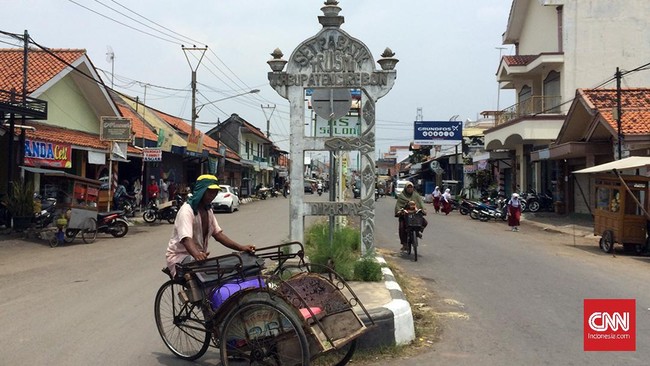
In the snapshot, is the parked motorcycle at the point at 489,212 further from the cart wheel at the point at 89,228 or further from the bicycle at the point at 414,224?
the cart wheel at the point at 89,228

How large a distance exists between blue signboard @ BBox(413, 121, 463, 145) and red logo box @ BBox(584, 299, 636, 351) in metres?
34.7

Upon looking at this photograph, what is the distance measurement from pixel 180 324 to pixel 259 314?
1.23 m

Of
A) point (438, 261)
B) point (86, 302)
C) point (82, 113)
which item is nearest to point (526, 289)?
point (438, 261)

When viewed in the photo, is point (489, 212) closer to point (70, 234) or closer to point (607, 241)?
point (607, 241)

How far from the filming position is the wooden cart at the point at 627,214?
42.2 feet

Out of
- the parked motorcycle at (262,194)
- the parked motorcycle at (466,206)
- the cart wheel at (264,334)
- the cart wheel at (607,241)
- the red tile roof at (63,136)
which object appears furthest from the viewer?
the parked motorcycle at (262,194)

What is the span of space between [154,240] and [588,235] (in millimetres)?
14284

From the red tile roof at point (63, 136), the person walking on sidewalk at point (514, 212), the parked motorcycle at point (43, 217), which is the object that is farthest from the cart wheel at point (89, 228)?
the person walking on sidewalk at point (514, 212)

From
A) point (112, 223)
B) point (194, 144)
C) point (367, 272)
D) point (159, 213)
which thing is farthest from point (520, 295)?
point (194, 144)

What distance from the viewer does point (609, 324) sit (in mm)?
6195

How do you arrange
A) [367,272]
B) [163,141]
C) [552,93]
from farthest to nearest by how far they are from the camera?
[552,93] < [163,141] < [367,272]

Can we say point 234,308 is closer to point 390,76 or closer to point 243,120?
point 390,76

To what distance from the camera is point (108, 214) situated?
16.1 metres

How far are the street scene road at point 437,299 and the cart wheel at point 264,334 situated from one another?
916 mm
